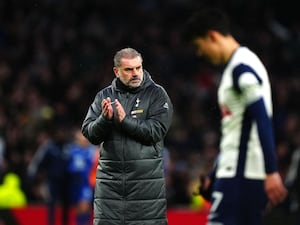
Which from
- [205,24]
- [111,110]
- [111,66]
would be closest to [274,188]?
[205,24]

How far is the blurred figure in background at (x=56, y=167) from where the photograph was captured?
42.0 feet

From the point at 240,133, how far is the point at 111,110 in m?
0.86

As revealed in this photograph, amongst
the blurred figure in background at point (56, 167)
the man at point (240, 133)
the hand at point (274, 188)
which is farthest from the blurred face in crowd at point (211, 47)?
the blurred figure in background at point (56, 167)

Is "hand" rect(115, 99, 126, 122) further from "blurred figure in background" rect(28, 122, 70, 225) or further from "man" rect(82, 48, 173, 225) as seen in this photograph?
"blurred figure in background" rect(28, 122, 70, 225)

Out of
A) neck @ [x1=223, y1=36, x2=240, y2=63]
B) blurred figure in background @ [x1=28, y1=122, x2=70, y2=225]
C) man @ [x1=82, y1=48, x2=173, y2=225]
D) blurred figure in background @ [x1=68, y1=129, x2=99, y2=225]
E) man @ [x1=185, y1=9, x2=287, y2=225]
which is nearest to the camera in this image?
man @ [x1=185, y1=9, x2=287, y2=225]

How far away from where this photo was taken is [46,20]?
61.6ft

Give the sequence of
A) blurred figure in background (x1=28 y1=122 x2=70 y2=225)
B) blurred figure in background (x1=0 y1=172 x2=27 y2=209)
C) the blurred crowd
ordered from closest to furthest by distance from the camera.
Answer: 1. blurred figure in background (x1=28 y1=122 x2=70 y2=225)
2. blurred figure in background (x1=0 y1=172 x2=27 y2=209)
3. the blurred crowd

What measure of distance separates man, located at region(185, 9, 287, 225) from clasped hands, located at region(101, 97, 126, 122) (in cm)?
64

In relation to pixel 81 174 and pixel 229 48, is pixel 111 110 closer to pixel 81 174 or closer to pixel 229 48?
pixel 229 48

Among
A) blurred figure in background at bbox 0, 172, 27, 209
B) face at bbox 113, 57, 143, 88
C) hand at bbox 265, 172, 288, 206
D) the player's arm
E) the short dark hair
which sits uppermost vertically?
the short dark hair

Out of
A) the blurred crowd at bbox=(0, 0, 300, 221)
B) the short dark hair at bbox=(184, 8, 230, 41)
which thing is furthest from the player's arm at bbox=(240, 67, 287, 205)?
the blurred crowd at bbox=(0, 0, 300, 221)

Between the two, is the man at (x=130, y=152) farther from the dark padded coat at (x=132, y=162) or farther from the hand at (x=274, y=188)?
the hand at (x=274, y=188)

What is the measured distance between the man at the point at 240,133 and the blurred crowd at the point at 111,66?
745 cm

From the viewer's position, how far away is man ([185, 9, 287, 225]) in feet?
19.5
